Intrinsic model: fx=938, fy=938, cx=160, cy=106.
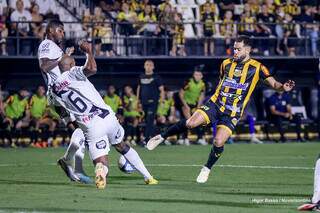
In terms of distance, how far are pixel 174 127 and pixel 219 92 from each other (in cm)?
101

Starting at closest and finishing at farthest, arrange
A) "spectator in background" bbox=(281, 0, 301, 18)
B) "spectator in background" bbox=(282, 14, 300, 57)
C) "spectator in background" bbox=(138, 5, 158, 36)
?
"spectator in background" bbox=(138, 5, 158, 36), "spectator in background" bbox=(282, 14, 300, 57), "spectator in background" bbox=(281, 0, 301, 18)

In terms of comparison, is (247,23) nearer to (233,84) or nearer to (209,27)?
(209,27)

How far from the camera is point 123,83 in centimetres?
3195

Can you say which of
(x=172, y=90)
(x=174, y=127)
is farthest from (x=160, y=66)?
(x=174, y=127)

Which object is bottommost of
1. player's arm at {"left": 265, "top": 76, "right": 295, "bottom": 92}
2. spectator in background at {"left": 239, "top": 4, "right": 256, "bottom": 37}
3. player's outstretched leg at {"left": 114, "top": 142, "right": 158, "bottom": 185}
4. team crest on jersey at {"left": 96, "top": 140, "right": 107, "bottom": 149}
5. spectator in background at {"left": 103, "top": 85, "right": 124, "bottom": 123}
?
spectator in background at {"left": 103, "top": 85, "right": 124, "bottom": 123}

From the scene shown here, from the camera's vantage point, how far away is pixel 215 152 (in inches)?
597

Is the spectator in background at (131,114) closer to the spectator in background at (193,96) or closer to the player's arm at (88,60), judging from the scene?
the spectator in background at (193,96)

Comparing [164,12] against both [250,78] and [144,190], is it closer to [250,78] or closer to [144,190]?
[250,78]

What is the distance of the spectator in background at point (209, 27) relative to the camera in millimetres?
31031

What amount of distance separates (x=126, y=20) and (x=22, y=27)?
3.50 meters

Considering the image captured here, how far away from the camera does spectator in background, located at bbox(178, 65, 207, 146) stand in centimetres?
2930

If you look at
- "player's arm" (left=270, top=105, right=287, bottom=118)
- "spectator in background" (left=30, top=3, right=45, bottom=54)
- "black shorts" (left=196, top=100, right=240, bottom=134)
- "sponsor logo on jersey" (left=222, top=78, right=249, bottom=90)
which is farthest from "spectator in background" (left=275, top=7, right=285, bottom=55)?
"black shorts" (left=196, top=100, right=240, bottom=134)

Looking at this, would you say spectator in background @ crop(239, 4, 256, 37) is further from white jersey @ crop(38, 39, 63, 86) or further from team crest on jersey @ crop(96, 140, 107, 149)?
team crest on jersey @ crop(96, 140, 107, 149)

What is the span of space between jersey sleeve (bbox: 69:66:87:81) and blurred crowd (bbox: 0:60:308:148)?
512 inches
